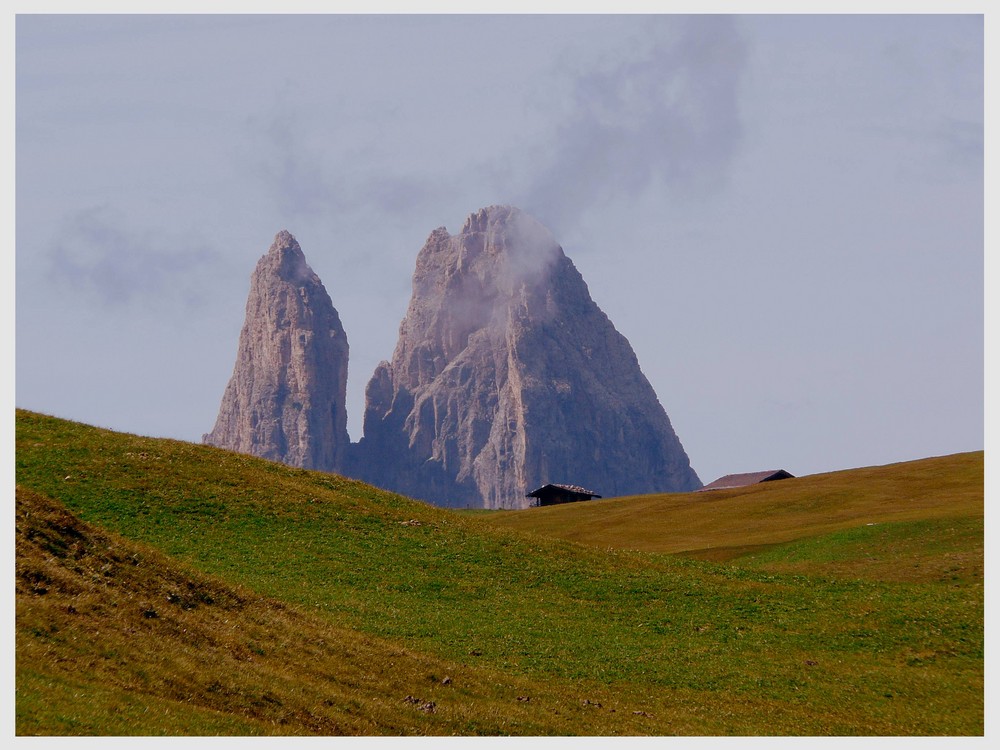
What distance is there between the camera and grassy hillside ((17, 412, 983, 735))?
27.9 metres

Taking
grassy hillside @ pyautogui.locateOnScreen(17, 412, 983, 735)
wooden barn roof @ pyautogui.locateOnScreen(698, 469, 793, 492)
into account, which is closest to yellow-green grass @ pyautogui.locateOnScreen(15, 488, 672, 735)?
grassy hillside @ pyautogui.locateOnScreen(17, 412, 983, 735)

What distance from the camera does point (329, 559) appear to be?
5272 centimetres

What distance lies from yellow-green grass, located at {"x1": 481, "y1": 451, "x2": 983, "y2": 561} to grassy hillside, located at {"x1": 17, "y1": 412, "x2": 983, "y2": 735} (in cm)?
1316

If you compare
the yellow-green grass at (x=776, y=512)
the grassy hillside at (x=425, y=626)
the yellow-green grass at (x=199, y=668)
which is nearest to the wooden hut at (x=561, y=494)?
the yellow-green grass at (x=776, y=512)

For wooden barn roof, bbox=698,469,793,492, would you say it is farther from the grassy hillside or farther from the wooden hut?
the grassy hillside

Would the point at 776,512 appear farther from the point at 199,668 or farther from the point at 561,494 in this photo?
the point at 561,494

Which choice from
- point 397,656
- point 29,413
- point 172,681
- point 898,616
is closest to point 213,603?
point 397,656

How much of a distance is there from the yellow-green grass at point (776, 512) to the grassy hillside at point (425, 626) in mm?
13159

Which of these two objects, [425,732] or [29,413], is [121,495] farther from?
[425,732]

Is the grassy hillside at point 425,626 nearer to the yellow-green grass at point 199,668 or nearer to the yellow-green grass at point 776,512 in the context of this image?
the yellow-green grass at point 199,668

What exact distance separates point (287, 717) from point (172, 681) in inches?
117

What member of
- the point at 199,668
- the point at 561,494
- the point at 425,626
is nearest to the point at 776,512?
the point at 425,626

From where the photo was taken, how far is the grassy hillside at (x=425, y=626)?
27906mm

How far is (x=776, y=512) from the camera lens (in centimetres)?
8788
